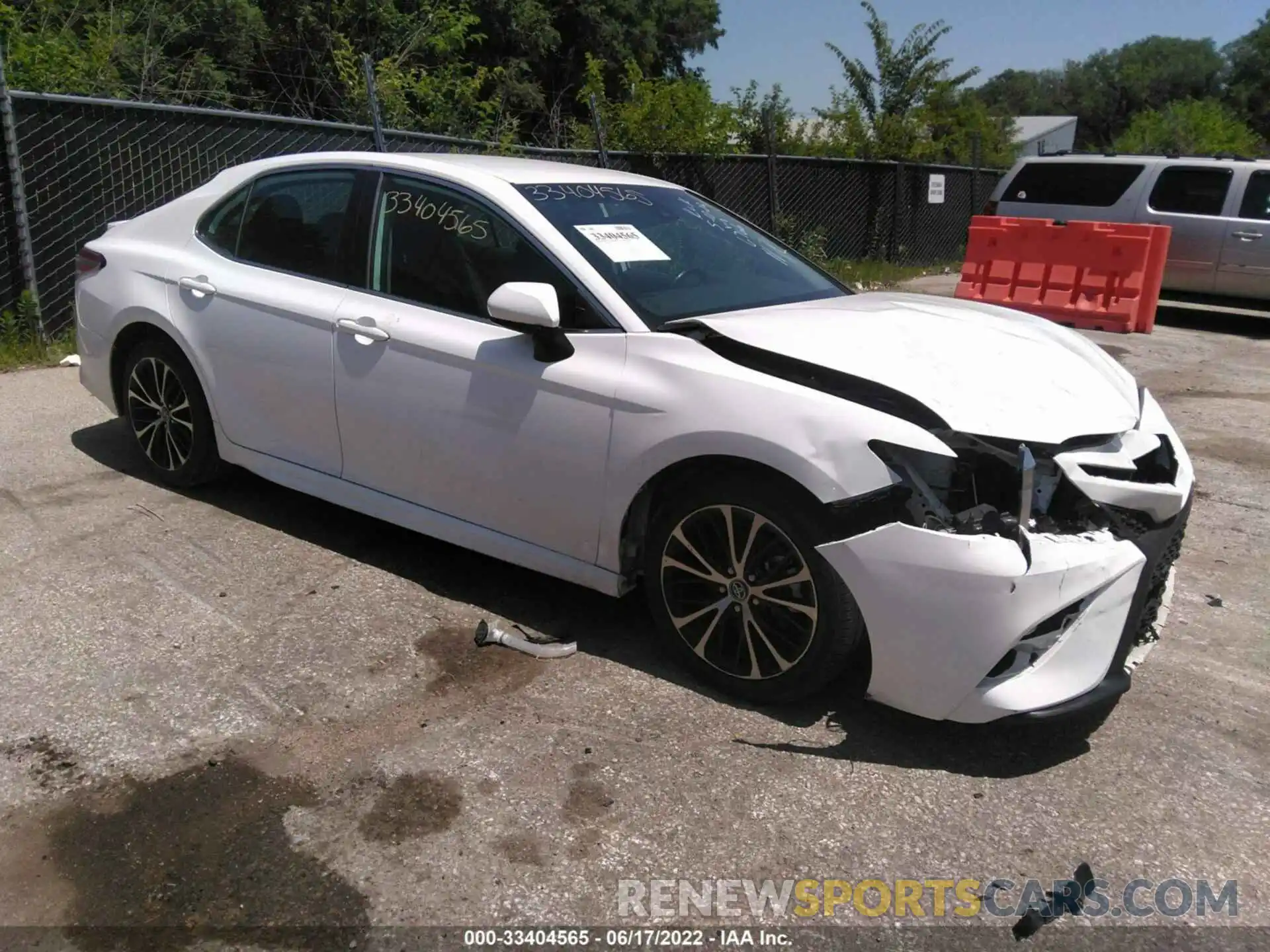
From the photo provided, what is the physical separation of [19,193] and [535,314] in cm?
578

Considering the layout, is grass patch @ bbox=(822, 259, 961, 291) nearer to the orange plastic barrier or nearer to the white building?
the orange plastic barrier

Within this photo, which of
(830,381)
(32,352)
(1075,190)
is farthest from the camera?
(1075,190)

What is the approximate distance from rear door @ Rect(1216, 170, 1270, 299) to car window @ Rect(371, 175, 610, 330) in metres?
11.1

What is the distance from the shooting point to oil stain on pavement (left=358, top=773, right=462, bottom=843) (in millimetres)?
2871

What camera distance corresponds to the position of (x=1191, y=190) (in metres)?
12.7

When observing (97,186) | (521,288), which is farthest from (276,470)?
(97,186)

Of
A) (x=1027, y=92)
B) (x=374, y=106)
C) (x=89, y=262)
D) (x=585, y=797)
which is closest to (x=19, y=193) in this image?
(x=374, y=106)

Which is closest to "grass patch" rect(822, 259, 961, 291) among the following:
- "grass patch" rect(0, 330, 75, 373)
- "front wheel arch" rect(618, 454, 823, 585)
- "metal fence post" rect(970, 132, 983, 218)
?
"metal fence post" rect(970, 132, 983, 218)

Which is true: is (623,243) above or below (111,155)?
above

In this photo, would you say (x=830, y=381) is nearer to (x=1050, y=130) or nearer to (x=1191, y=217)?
(x=1191, y=217)

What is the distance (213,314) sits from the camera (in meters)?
4.68

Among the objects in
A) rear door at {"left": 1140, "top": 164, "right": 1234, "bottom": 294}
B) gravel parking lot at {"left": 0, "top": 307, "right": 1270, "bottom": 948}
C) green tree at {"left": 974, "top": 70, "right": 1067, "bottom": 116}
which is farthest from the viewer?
green tree at {"left": 974, "top": 70, "right": 1067, "bottom": 116}

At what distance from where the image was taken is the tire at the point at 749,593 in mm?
3207

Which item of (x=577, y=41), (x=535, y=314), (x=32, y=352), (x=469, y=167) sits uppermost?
(x=577, y=41)
